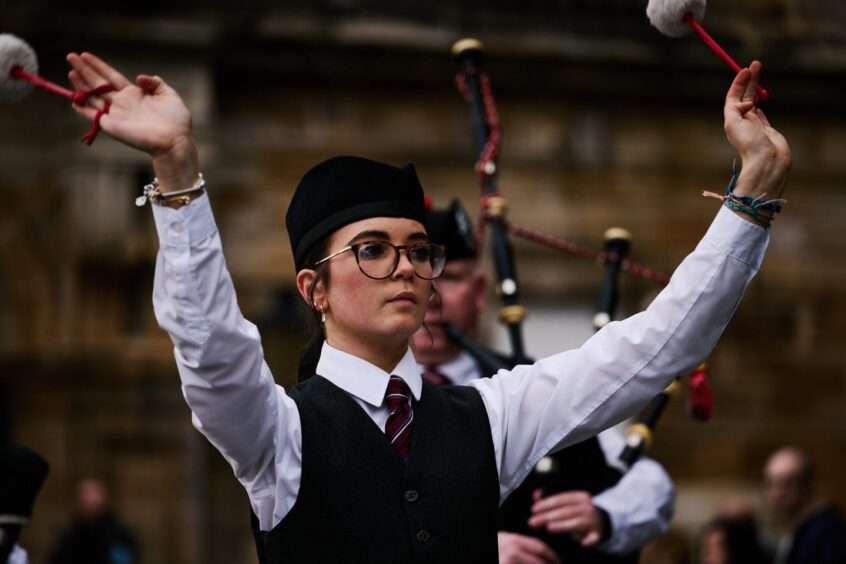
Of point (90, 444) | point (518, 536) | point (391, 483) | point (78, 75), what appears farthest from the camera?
point (90, 444)

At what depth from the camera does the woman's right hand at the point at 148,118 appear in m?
2.89

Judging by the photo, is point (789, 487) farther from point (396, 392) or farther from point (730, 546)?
point (396, 392)

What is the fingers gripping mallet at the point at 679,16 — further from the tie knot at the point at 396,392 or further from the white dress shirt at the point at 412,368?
the tie knot at the point at 396,392

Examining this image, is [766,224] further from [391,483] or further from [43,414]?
[43,414]

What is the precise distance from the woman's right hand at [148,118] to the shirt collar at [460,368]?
2296 millimetres

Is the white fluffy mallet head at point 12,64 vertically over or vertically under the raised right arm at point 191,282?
over

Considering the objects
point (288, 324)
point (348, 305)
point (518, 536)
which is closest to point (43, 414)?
point (288, 324)

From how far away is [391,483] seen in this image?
10.5ft

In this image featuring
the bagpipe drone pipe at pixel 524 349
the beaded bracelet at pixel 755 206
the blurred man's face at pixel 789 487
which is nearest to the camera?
the beaded bracelet at pixel 755 206

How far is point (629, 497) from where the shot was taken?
4965 millimetres

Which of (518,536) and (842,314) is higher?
(842,314)

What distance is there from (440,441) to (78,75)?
0.98m

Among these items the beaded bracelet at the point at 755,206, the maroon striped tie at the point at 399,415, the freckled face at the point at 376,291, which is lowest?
the maroon striped tie at the point at 399,415

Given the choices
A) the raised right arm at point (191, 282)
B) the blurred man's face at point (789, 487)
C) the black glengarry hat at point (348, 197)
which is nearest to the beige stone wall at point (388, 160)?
the blurred man's face at point (789, 487)
